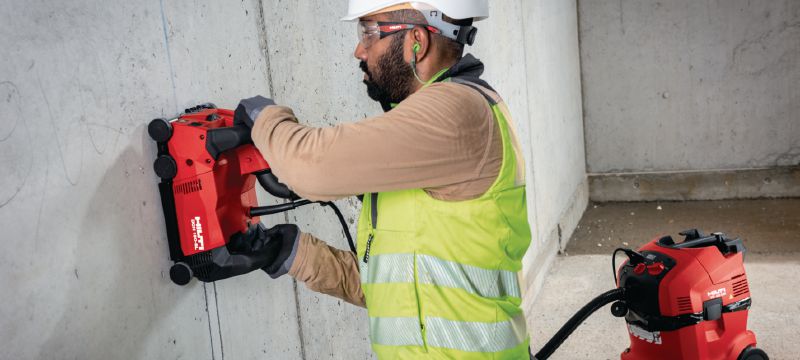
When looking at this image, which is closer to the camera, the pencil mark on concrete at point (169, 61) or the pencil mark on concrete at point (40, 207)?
the pencil mark on concrete at point (40, 207)

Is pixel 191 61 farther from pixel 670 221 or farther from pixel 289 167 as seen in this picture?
pixel 670 221

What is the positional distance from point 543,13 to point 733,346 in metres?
3.07

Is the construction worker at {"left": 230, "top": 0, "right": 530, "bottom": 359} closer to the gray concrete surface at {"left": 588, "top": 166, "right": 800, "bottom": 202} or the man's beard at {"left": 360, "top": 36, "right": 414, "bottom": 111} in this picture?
the man's beard at {"left": 360, "top": 36, "right": 414, "bottom": 111}

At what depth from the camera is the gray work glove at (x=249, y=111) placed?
56.9 inches

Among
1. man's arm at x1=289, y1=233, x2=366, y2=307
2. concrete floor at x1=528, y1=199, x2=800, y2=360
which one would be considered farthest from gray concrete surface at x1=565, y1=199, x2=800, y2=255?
man's arm at x1=289, y1=233, x2=366, y2=307

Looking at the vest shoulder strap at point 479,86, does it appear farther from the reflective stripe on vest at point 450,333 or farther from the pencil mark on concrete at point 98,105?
the pencil mark on concrete at point 98,105

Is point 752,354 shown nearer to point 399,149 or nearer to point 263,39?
point 399,149

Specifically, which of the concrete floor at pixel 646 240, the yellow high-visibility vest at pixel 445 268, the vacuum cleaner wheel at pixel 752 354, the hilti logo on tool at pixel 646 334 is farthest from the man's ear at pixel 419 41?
the concrete floor at pixel 646 240

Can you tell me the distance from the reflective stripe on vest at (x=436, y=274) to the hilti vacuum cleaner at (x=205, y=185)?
0.89 ft

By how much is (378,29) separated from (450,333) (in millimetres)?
703

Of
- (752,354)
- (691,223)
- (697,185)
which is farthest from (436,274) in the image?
(697,185)

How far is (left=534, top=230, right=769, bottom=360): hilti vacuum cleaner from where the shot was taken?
2379 millimetres

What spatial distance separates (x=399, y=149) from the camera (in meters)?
1.37

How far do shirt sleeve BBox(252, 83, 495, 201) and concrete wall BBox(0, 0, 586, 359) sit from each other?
0.30 metres
